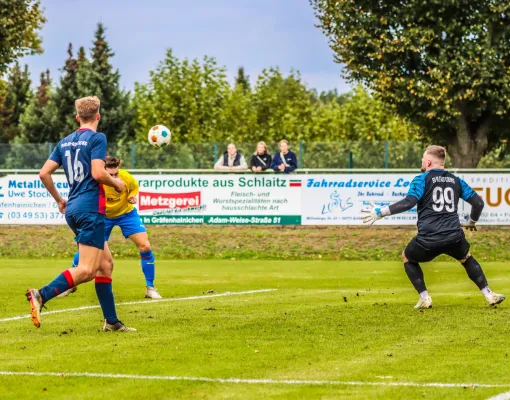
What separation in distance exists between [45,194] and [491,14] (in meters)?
14.0

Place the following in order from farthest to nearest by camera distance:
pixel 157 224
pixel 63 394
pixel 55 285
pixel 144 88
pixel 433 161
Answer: pixel 144 88 → pixel 157 224 → pixel 433 161 → pixel 55 285 → pixel 63 394

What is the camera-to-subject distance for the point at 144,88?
69250 millimetres

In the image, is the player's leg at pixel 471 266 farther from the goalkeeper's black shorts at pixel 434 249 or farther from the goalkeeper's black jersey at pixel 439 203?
the goalkeeper's black jersey at pixel 439 203

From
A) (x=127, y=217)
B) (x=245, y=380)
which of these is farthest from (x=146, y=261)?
(x=245, y=380)

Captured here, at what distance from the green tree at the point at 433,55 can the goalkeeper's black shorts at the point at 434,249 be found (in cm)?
2035

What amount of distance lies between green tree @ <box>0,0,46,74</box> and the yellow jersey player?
2357 cm

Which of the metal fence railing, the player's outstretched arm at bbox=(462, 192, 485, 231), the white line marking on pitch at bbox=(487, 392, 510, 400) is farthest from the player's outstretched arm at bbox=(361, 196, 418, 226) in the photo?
the metal fence railing

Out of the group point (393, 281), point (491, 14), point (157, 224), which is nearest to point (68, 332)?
point (393, 281)

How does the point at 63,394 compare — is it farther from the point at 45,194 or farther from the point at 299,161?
the point at 299,161

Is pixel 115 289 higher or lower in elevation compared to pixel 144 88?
lower

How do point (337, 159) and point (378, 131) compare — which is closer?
point (337, 159)

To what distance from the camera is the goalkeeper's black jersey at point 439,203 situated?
11641 millimetres

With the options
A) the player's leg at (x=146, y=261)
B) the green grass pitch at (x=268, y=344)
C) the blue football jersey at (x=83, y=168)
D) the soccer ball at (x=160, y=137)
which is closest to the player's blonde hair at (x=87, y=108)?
the blue football jersey at (x=83, y=168)

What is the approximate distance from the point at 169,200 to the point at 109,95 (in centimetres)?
4367
